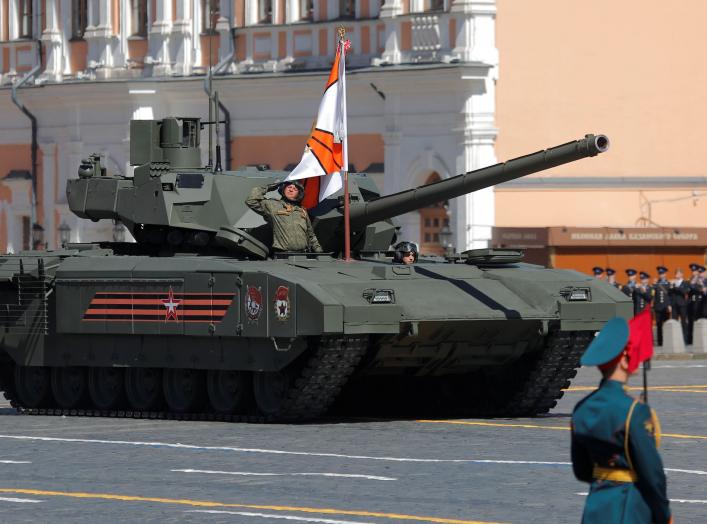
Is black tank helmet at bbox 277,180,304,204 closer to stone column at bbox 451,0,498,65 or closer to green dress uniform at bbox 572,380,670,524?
green dress uniform at bbox 572,380,670,524

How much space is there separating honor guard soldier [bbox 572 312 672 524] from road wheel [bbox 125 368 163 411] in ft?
45.0

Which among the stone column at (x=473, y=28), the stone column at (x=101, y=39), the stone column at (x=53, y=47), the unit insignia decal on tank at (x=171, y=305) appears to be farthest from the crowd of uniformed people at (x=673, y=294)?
the unit insignia decal on tank at (x=171, y=305)

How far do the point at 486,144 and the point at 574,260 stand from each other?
9.74ft

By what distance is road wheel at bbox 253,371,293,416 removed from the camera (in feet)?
70.0

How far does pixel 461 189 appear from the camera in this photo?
869 inches

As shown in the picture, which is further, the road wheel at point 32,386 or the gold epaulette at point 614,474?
the road wheel at point 32,386

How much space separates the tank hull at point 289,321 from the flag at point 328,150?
1.23 metres

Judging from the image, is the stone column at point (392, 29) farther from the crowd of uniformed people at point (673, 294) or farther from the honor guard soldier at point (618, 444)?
the honor guard soldier at point (618, 444)

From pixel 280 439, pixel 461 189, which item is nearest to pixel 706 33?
pixel 461 189

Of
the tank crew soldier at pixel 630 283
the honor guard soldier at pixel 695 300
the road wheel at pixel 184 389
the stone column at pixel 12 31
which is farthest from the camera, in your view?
the stone column at pixel 12 31

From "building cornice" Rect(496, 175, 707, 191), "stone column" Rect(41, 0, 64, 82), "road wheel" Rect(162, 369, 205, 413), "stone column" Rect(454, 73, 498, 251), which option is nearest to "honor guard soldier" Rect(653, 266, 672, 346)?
"building cornice" Rect(496, 175, 707, 191)

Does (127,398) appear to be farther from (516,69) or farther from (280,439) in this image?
(516,69)

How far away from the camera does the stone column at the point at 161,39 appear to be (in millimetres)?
47531

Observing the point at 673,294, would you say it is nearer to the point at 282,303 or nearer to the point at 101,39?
the point at 101,39
